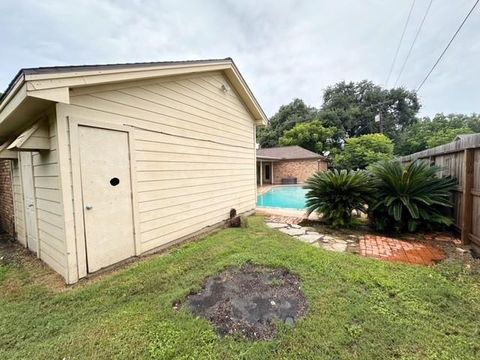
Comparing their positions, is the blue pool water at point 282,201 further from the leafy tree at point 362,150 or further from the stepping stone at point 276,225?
the leafy tree at point 362,150

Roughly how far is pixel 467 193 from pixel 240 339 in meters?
4.79

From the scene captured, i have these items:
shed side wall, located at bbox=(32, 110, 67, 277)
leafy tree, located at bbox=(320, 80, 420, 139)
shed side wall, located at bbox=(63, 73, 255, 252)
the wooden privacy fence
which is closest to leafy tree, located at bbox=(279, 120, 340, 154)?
leafy tree, located at bbox=(320, 80, 420, 139)

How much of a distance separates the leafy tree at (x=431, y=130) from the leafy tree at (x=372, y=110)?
2.13 metres

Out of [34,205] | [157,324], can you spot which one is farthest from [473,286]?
[34,205]

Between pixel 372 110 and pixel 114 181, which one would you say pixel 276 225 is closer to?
pixel 114 181

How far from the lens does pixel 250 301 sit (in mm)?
2516

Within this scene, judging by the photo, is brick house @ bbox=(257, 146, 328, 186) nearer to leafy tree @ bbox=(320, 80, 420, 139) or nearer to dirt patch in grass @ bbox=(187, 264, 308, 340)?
leafy tree @ bbox=(320, 80, 420, 139)

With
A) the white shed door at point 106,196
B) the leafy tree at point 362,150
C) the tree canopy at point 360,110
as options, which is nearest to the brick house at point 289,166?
the leafy tree at point 362,150

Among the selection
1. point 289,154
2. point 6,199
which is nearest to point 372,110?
point 289,154

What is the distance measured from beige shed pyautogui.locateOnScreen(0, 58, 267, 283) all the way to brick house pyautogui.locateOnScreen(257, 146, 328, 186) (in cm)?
1683

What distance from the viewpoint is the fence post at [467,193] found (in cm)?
394

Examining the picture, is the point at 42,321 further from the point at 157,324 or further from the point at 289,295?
the point at 289,295

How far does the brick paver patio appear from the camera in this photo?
11.9 feet

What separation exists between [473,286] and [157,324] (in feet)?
12.4
